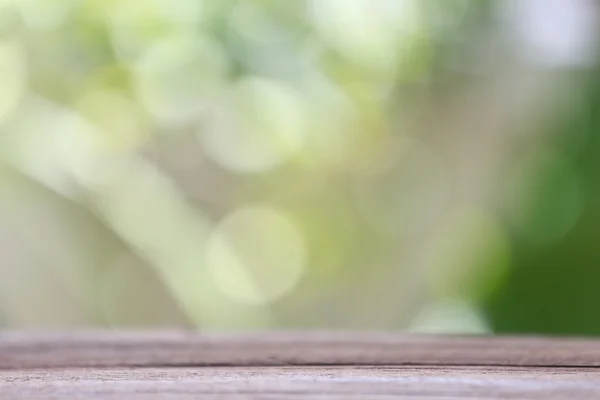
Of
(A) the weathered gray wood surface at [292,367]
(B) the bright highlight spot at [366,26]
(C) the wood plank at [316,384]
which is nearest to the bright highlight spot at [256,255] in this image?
(B) the bright highlight spot at [366,26]

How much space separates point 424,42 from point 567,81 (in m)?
0.25

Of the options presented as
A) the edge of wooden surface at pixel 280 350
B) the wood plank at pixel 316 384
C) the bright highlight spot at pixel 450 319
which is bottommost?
the bright highlight spot at pixel 450 319

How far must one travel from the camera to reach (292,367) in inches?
9.3

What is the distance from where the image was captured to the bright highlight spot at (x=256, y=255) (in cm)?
111

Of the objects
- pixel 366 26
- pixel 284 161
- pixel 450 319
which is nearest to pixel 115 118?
pixel 284 161

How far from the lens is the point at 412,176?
1.15 meters

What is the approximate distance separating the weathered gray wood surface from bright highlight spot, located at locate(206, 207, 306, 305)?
0.77m

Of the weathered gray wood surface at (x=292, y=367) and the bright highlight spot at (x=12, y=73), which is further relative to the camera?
the bright highlight spot at (x=12, y=73)

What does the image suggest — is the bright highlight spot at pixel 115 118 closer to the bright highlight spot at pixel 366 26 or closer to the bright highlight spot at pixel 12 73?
the bright highlight spot at pixel 12 73

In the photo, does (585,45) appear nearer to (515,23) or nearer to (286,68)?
(515,23)

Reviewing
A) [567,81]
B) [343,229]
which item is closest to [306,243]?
[343,229]

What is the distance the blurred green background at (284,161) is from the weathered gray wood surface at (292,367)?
782 millimetres

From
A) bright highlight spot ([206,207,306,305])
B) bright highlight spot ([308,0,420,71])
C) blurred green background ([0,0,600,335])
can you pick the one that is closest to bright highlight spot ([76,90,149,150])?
blurred green background ([0,0,600,335])

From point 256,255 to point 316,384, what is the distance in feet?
3.07
